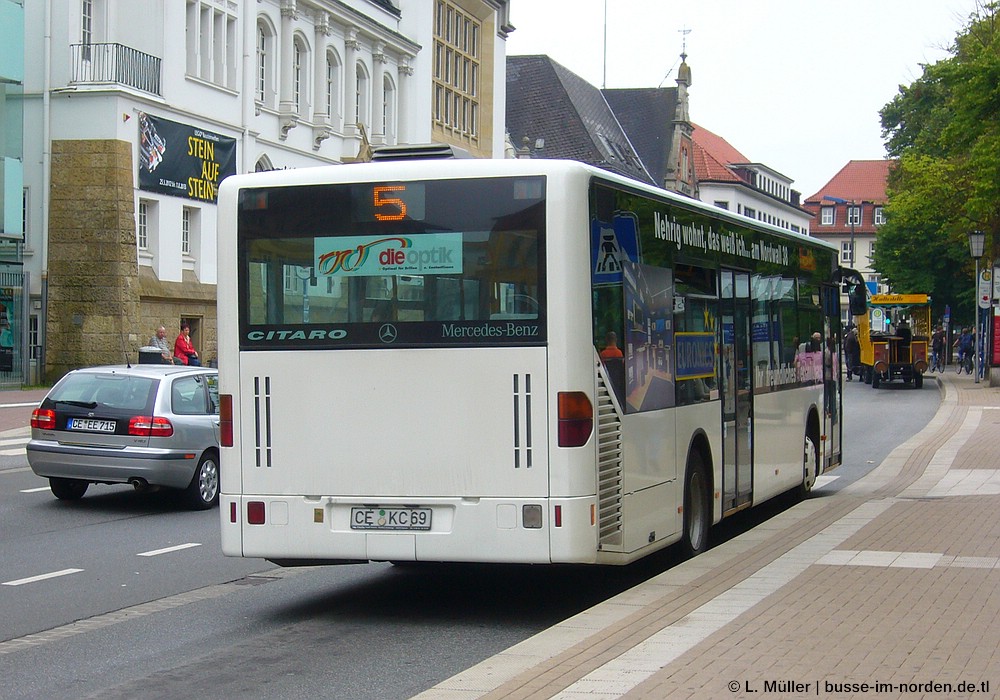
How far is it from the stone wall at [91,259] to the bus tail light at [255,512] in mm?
28017

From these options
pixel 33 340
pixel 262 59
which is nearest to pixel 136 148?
pixel 33 340

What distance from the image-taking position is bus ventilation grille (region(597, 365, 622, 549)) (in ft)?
28.3

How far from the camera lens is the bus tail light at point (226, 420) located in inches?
355

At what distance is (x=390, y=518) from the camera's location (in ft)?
28.6

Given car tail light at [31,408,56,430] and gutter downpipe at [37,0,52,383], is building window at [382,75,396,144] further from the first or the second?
car tail light at [31,408,56,430]

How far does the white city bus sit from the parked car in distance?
20.5ft

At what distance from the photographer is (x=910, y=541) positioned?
1133cm

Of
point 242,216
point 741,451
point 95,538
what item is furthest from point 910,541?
point 95,538

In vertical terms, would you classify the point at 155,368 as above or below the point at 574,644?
above

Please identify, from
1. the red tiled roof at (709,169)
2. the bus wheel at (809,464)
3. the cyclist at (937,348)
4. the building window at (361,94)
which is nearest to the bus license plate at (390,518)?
the bus wheel at (809,464)

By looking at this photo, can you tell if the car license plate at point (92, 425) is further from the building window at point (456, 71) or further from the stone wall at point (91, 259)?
the building window at point (456, 71)

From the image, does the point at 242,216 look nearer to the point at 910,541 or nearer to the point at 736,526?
the point at 910,541

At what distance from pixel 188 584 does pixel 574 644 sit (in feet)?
14.0

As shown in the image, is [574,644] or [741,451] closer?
[574,644]
